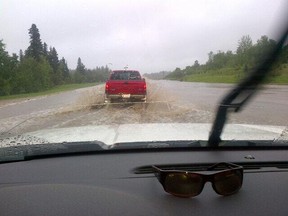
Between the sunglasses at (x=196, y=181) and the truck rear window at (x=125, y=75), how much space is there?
1622cm

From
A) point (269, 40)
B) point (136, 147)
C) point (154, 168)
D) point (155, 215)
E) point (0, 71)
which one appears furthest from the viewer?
point (0, 71)

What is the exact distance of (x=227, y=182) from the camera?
2.46m

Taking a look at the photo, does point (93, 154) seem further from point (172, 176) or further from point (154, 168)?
point (172, 176)

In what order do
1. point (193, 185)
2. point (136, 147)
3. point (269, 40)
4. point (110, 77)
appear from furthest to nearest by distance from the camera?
point (110, 77), point (136, 147), point (269, 40), point (193, 185)

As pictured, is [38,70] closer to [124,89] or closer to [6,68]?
[124,89]

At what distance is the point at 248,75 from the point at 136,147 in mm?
1039

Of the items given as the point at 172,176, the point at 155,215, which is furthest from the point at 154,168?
the point at 155,215

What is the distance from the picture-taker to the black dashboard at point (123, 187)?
2289 millimetres

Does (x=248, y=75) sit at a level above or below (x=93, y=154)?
above

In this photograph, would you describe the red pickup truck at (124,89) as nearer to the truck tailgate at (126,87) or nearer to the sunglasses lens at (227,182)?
the truck tailgate at (126,87)

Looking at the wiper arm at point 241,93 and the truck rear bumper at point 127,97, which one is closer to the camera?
the wiper arm at point 241,93

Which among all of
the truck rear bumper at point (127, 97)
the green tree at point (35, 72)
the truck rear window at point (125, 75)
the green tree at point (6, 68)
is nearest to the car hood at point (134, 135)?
the green tree at point (35, 72)

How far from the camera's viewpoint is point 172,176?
2.45m

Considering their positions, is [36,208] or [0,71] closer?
[36,208]
